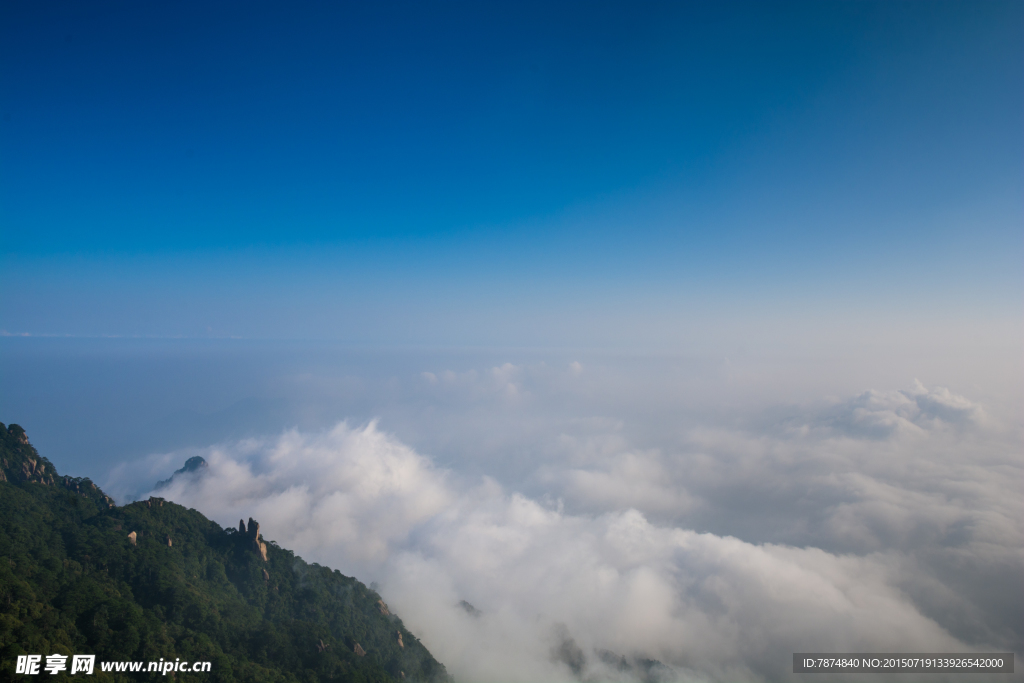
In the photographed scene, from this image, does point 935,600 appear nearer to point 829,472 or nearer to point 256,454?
point 829,472

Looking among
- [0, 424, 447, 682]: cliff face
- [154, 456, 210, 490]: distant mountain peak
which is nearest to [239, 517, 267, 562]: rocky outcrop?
[0, 424, 447, 682]: cliff face

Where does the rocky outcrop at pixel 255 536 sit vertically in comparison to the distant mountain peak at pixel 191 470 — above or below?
above

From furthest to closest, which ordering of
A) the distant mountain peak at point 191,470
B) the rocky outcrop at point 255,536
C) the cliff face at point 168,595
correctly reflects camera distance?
the distant mountain peak at point 191,470, the rocky outcrop at point 255,536, the cliff face at point 168,595

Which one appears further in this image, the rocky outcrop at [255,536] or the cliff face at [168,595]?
the rocky outcrop at [255,536]

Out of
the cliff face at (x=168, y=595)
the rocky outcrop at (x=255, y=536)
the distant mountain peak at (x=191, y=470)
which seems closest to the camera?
the cliff face at (x=168, y=595)

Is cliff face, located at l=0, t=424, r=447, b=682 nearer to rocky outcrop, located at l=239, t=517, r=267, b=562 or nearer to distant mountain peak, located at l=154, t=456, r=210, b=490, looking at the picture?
rocky outcrop, located at l=239, t=517, r=267, b=562

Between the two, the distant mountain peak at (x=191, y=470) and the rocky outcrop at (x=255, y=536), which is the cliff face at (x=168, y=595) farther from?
the distant mountain peak at (x=191, y=470)

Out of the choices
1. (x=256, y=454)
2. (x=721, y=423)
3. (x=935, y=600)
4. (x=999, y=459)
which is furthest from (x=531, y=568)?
(x=721, y=423)

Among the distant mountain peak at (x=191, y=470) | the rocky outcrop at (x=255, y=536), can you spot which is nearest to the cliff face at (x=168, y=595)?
the rocky outcrop at (x=255, y=536)

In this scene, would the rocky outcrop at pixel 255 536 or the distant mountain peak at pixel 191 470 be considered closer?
the rocky outcrop at pixel 255 536
